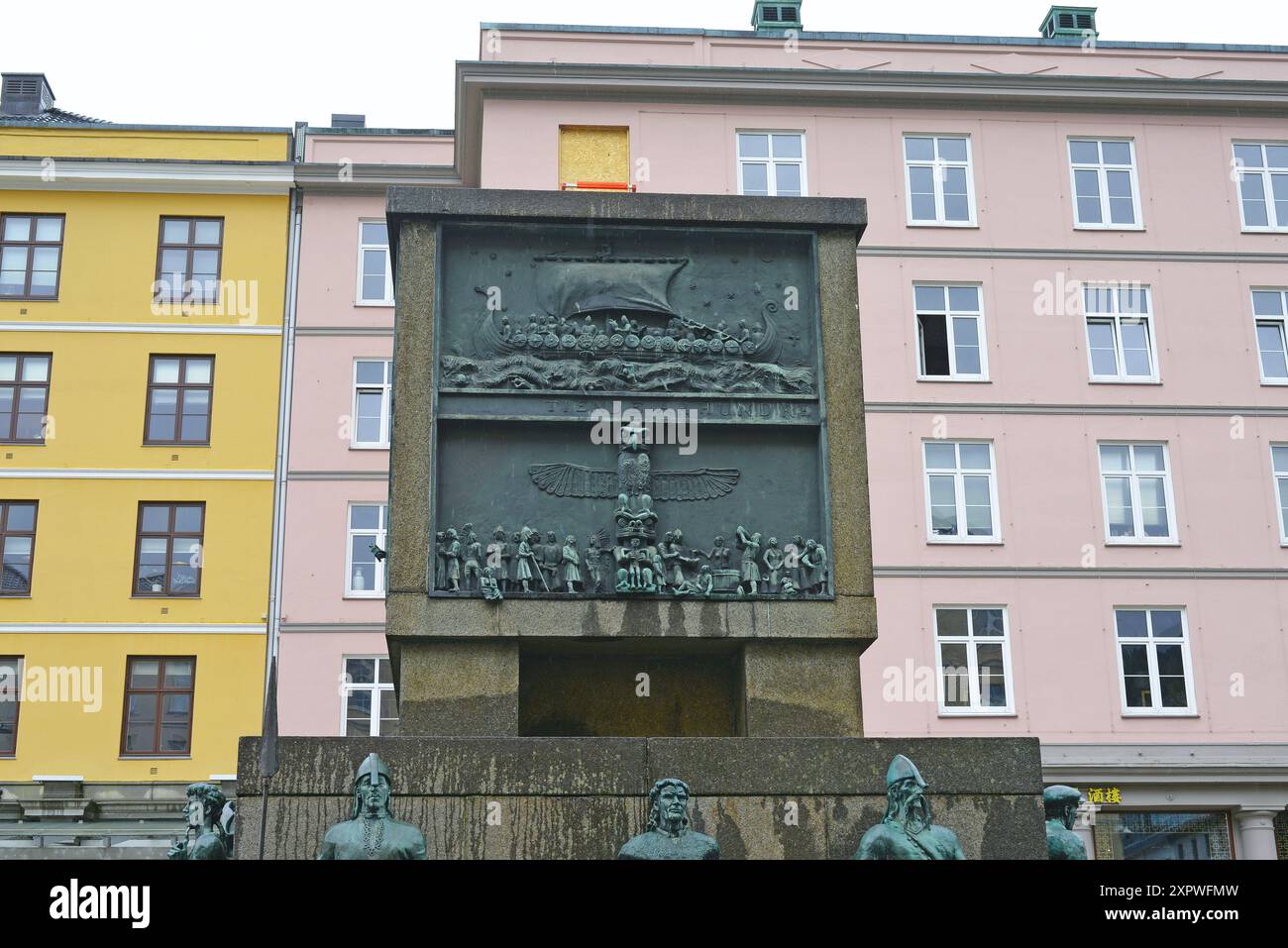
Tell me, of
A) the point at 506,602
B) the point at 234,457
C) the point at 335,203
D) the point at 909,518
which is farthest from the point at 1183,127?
the point at 506,602

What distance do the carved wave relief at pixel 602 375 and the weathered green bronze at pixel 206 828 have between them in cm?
405

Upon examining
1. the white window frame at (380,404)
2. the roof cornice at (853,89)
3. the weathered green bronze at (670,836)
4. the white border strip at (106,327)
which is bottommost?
the weathered green bronze at (670,836)

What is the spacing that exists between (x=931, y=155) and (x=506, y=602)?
25341 mm

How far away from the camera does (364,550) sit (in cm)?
3634

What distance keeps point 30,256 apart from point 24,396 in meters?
3.31

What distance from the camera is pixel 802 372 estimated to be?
14305 millimetres

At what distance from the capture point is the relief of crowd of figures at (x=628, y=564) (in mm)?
13359

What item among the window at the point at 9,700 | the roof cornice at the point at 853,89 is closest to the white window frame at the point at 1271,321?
the roof cornice at the point at 853,89

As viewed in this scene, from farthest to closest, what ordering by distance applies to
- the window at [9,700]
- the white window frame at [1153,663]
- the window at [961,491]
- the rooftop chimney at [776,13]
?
the rooftop chimney at [776,13]
the window at [9,700]
the window at [961,491]
the white window frame at [1153,663]

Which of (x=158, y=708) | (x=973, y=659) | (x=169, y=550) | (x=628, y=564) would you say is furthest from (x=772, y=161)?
(x=628, y=564)

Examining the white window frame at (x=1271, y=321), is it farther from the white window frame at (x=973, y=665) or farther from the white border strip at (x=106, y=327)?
the white border strip at (x=106, y=327)

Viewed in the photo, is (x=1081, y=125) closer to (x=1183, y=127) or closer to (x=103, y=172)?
(x=1183, y=127)

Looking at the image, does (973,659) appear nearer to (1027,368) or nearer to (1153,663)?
(1153,663)

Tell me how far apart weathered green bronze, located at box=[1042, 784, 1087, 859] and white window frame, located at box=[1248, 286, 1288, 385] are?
2583 cm
